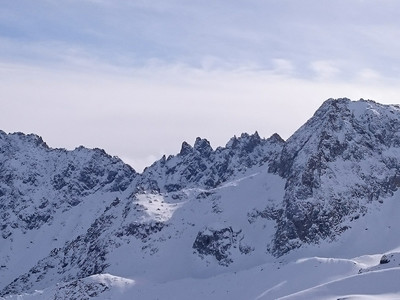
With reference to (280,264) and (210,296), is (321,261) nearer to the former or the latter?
(280,264)

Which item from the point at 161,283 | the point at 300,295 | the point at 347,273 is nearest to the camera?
the point at 300,295

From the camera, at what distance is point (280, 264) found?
190 m

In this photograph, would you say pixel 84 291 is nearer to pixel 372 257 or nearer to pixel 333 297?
pixel 372 257

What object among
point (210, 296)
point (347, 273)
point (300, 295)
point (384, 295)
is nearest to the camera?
point (384, 295)

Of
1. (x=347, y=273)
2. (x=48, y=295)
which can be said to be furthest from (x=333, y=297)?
(x=48, y=295)

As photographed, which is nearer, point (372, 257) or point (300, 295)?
point (300, 295)

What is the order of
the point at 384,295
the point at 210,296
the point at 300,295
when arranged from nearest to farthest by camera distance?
the point at 384,295 < the point at 300,295 < the point at 210,296

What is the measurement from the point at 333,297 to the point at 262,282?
5213 centimetres

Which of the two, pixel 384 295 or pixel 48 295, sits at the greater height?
pixel 48 295

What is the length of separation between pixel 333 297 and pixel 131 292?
72.3 metres

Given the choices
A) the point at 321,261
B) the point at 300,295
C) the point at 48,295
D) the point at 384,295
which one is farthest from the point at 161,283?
the point at 384,295

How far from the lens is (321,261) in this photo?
181 m

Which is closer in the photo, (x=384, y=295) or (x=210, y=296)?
(x=384, y=295)

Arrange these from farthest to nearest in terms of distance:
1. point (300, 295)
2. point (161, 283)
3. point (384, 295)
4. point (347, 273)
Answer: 1. point (161, 283)
2. point (347, 273)
3. point (300, 295)
4. point (384, 295)
